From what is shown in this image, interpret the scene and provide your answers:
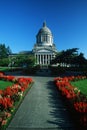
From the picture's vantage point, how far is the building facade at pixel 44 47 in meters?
109

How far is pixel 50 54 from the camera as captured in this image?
4375 inches

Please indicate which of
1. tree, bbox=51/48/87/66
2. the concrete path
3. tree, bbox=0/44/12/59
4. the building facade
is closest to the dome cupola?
the building facade

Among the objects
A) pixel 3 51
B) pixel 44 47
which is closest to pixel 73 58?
pixel 44 47

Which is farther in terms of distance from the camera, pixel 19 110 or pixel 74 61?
pixel 74 61

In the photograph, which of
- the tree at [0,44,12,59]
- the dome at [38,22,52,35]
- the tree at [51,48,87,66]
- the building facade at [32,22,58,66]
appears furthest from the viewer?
the tree at [0,44,12,59]

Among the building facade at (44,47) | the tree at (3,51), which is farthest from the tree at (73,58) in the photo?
the tree at (3,51)

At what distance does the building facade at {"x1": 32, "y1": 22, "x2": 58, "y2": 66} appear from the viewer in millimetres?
109125

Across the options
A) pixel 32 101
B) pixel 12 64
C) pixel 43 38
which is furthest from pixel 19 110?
pixel 43 38

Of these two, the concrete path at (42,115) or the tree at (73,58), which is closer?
the concrete path at (42,115)

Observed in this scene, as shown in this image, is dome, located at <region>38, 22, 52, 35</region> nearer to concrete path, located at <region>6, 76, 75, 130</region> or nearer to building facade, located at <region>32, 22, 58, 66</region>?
building facade, located at <region>32, 22, 58, 66</region>

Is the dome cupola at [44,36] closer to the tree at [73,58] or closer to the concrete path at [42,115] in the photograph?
the tree at [73,58]

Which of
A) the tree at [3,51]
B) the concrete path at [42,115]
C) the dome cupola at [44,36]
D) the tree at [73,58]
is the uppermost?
the dome cupola at [44,36]

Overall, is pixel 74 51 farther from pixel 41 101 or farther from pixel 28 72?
pixel 41 101

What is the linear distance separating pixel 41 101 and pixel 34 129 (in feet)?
18.3
